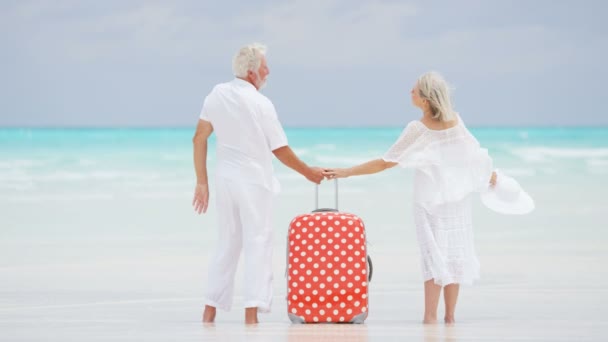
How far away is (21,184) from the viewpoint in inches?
607

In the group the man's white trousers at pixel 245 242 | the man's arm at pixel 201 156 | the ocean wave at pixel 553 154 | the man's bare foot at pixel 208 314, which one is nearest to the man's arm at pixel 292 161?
the man's white trousers at pixel 245 242

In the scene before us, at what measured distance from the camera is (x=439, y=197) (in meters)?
5.05

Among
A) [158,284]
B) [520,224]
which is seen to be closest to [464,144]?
[158,284]

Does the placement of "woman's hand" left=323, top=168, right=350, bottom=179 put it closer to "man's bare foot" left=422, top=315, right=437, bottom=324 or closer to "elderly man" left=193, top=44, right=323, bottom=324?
"elderly man" left=193, top=44, right=323, bottom=324

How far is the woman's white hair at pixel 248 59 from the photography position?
4.96 m

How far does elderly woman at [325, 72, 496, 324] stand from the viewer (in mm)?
5027

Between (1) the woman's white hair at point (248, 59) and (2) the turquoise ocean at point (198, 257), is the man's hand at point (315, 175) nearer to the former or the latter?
(1) the woman's white hair at point (248, 59)

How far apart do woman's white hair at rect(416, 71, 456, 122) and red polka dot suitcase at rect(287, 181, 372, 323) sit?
575 mm

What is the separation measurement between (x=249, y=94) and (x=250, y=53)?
0.58 feet

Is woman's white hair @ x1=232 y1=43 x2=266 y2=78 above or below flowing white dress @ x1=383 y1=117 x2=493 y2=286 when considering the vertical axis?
above

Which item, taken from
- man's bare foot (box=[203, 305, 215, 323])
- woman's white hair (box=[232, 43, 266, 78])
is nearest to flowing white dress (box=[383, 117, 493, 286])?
woman's white hair (box=[232, 43, 266, 78])

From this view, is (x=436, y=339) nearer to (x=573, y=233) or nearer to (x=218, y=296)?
(x=218, y=296)

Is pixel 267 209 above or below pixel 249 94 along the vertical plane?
below

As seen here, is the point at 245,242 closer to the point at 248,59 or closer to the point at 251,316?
the point at 251,316
